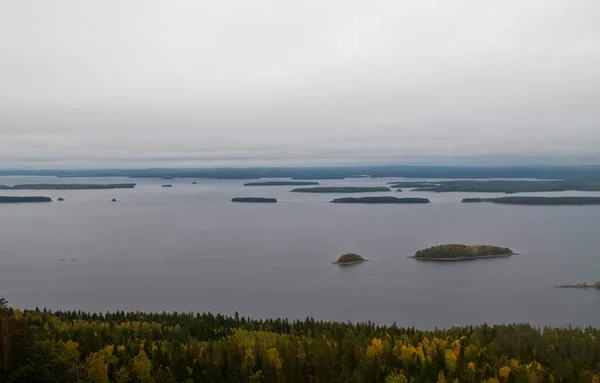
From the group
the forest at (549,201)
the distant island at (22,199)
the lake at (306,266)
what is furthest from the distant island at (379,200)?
the distant island at (22,199)

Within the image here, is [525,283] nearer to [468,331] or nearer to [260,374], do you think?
[468,331]

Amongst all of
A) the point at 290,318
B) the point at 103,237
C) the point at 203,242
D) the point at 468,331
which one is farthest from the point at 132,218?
the point at 468,331

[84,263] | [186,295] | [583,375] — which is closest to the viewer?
[583,375]

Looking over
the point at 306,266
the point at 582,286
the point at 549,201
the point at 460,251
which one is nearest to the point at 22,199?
the point at 306,266

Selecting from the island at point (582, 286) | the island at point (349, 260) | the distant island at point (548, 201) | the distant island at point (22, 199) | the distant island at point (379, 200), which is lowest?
the island at point (582, 286)

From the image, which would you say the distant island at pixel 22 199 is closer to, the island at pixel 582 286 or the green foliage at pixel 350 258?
the green foliage at pixel 350 258

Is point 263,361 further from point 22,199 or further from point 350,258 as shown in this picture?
point 22,199
